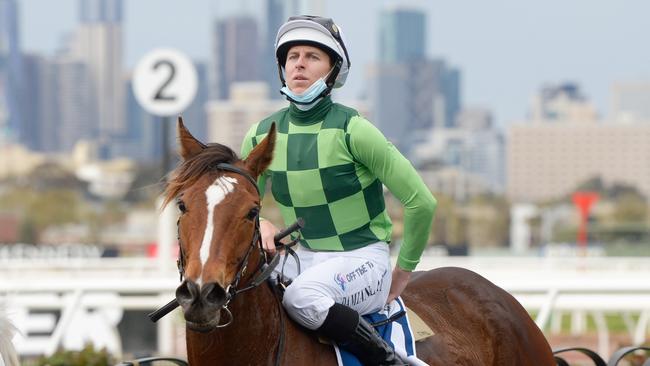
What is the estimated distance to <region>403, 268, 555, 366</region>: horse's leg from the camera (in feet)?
16.3

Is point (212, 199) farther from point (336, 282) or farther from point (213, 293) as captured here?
point (336, 282)

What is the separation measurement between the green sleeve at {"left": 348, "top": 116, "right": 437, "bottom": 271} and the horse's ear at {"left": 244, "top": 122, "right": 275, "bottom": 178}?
0.38 metres

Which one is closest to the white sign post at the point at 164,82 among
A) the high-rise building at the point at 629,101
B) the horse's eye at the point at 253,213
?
the horse's eye at the point at 253,213

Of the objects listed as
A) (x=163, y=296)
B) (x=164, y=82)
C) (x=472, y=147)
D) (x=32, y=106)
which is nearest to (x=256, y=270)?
(x=163, y=296)

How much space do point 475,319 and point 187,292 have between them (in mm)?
1727

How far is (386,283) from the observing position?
15.0 feet

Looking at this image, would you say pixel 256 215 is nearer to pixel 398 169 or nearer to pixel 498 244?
pixel 398 169

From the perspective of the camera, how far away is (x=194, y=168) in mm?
3977

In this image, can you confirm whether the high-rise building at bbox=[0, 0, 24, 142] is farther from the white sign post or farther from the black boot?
the black boot

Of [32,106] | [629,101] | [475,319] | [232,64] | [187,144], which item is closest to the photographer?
[187,144]

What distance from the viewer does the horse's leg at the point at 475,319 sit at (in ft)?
16.3

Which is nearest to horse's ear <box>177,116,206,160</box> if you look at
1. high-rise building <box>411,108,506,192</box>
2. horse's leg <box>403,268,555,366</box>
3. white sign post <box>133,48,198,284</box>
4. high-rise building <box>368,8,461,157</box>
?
horse's leg <box>403,268,555,366</box>

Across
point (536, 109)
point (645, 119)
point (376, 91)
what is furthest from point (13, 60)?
point (645, 119)

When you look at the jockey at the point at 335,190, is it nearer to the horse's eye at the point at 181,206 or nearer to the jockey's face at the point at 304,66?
the jockey's face at the point at 304,66
